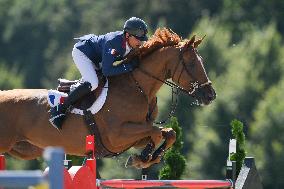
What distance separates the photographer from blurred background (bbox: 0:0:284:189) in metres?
24.4

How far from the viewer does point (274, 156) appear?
23047 millimetres

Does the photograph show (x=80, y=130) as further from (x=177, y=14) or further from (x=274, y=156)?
(x=177, y=14)

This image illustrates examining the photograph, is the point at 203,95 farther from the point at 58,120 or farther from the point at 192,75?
the point at 58,120

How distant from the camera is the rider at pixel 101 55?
9125 mm

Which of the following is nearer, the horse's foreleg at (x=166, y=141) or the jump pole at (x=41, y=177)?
the jump pole at (x=41, y=177)

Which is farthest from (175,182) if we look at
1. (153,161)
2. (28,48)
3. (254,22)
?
(28,48)

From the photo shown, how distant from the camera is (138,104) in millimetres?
9227

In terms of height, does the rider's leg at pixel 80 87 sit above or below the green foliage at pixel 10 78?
below

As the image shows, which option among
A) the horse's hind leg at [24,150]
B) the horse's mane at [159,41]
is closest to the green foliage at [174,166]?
the horse's hind leg at [24,150]

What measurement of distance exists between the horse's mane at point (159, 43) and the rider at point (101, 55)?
55mm

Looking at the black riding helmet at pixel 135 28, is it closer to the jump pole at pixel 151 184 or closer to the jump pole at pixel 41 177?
the jump pole at pixel 151 184

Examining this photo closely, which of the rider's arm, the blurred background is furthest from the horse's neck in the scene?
the blurred background

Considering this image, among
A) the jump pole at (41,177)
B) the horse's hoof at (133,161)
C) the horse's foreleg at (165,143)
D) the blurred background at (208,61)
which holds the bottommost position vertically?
the jump pole at (41,177)

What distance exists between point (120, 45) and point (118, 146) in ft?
3.07
